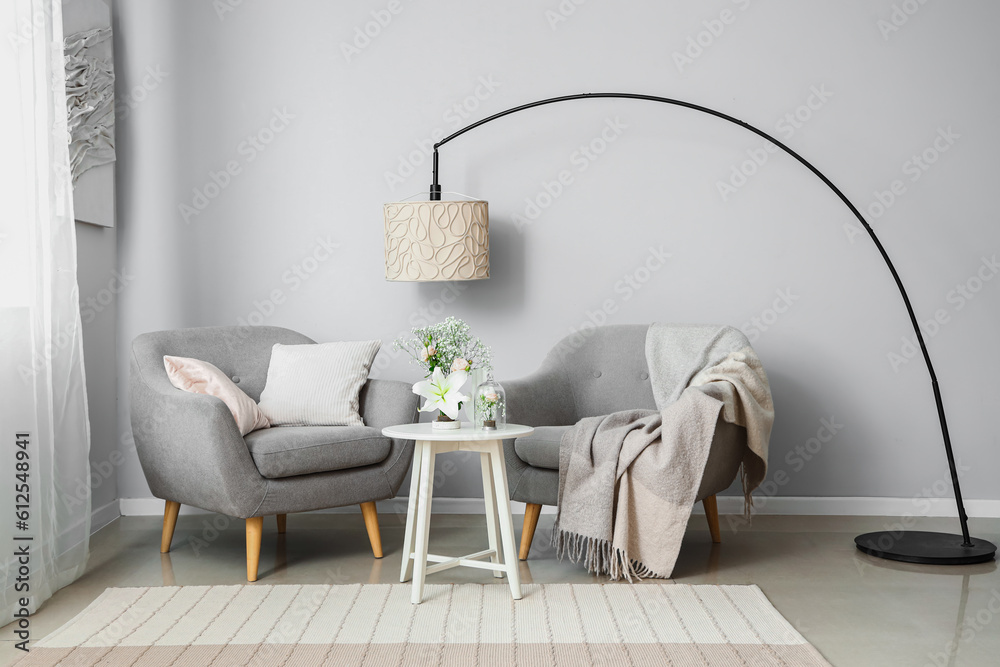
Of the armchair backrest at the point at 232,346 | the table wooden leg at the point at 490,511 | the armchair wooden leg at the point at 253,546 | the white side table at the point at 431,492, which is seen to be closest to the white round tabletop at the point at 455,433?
the white side table at the point at 431,492

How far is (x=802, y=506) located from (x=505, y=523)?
178 cm

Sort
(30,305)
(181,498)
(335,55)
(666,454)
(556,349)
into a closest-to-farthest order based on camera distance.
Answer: (30,305) < (666,454) < (181,498) < (556,349) < (335,55)

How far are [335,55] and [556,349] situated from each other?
1648 mm

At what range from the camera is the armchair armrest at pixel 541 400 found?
Answer: 3.31 m

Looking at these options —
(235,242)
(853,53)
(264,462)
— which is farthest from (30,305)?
(853,53)

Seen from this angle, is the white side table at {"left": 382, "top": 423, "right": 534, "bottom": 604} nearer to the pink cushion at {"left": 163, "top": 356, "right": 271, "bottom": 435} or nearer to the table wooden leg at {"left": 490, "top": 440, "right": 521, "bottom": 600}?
the table wooden leg at {"left": 490, "top": 440, "right": 521, "bottom": 600}

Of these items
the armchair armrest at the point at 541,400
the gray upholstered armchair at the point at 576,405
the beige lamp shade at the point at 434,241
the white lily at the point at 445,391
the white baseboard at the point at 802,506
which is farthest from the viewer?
the white baseboard at the point at 802,506

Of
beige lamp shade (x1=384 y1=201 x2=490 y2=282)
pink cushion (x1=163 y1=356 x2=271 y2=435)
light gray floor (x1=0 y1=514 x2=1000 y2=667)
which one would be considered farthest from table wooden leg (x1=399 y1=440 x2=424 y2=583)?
beige lamp shade (x1=384 y1=201 x2=490 y2=282)

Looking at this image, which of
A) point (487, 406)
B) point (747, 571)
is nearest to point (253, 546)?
point (487, 406)

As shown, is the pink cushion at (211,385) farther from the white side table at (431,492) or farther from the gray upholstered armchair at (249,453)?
the white side table at (431,492)

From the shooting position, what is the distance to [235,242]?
3.95 meters

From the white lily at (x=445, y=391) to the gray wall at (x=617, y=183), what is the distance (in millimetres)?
1165

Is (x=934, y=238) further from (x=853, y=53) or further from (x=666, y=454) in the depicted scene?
(x=666, y=454)

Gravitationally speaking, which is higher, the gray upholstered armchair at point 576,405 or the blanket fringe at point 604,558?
the gray upholstered armchair at point 576,405
